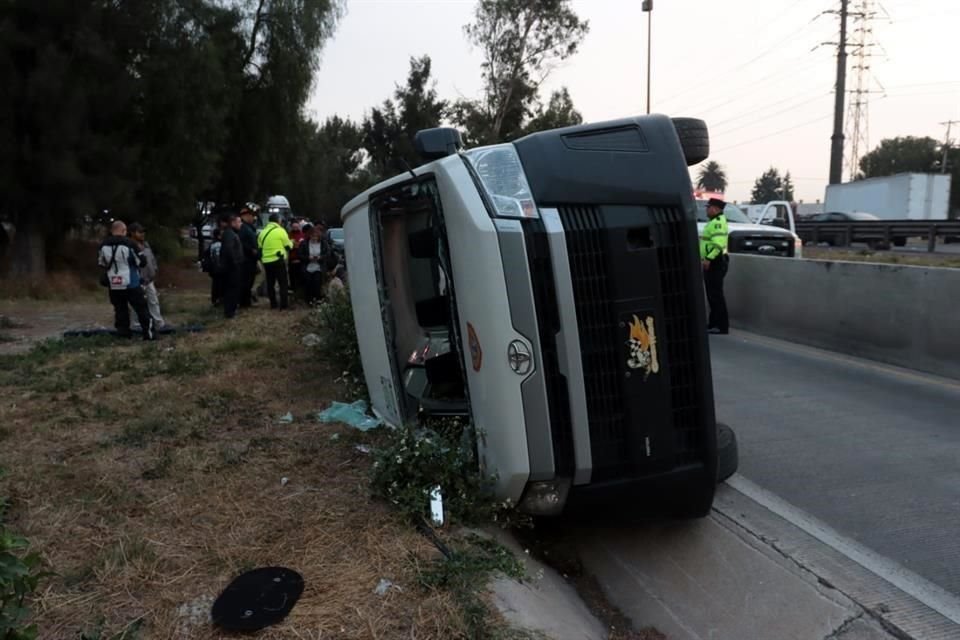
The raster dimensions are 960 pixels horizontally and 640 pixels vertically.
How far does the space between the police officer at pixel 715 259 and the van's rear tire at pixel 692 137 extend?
5682 millimetres

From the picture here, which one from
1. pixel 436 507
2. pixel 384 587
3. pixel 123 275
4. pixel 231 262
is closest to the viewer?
pixel 384 587

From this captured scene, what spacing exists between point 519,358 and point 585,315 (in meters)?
0.37

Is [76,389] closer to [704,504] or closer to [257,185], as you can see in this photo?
[704,504]

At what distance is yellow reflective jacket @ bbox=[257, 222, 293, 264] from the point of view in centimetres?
1232

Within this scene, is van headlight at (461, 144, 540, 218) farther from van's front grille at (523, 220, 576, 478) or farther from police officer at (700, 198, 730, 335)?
police officer at (700, 198, 730, 335)

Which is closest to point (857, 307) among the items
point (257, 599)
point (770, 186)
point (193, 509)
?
point (193, 509)

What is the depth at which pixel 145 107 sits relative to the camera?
66.0 feet

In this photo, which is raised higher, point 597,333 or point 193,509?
point 597,333

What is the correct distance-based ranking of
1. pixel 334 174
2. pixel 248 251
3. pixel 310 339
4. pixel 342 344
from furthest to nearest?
1. pixel 334 174
2. pixel 248 251
3. pixel 310 339
4. pixel 342 344

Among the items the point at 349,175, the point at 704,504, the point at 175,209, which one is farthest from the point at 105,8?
the point at 349,175

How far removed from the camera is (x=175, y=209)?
72.4 feet

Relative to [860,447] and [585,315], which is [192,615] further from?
[860,447]

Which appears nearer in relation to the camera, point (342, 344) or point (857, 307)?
point (342, 344)

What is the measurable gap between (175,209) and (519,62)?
25583mm
